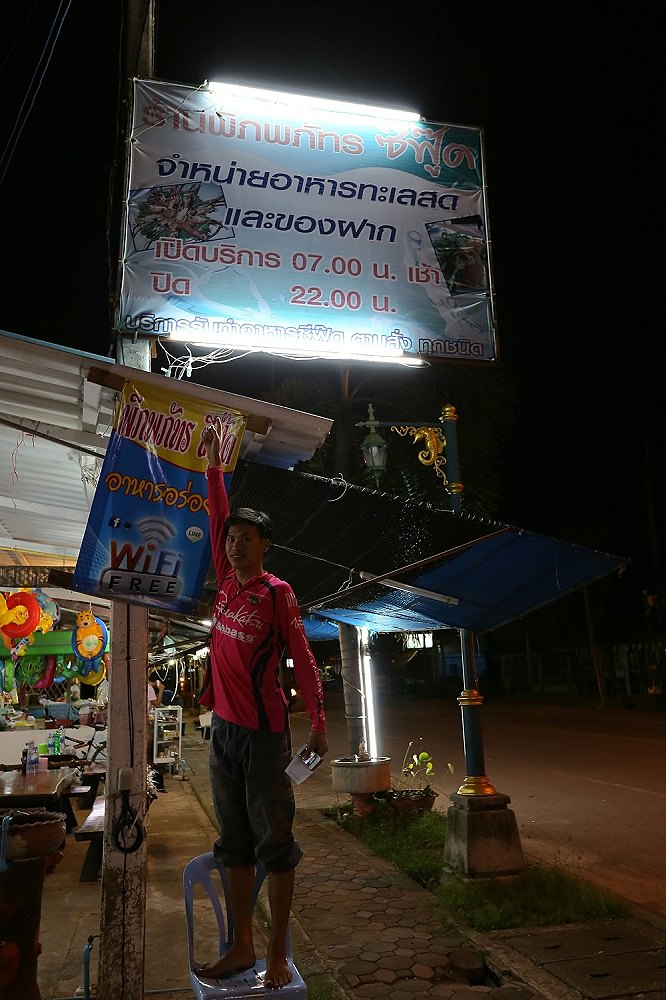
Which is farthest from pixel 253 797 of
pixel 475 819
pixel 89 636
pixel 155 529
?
pixel 89 636

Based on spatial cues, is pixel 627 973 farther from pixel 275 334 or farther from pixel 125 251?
pixel 125 251

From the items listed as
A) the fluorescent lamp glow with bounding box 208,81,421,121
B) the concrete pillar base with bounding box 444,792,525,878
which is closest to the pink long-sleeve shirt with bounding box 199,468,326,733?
the concrete pillar base with bounding box 444,792,525,878

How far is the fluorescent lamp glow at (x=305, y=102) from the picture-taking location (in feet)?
19.4

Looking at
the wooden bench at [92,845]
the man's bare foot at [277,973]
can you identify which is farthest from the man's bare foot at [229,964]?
the wooden bench at [92,845]

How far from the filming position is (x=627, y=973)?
4578 mm

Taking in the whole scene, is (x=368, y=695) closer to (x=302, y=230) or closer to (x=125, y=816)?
(x=125, y=816)

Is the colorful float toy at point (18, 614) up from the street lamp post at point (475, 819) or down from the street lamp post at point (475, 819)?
up

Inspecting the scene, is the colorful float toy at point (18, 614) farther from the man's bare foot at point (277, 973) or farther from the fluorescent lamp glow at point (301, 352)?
the man's bare foot at point (277, 973)

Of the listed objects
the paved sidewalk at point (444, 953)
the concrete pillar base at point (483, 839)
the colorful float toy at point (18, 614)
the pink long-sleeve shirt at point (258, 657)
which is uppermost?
the colorful float toy at point (18, 614)

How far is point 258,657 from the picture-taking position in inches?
135

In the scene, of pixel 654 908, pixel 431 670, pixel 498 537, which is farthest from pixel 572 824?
pixel 431 670

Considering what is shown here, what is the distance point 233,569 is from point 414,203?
396 cm

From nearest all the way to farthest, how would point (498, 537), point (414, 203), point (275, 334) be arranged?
point (498, 537), point (275, 334), point (414, 203)

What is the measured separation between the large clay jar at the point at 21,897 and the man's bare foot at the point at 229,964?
2.93ft
